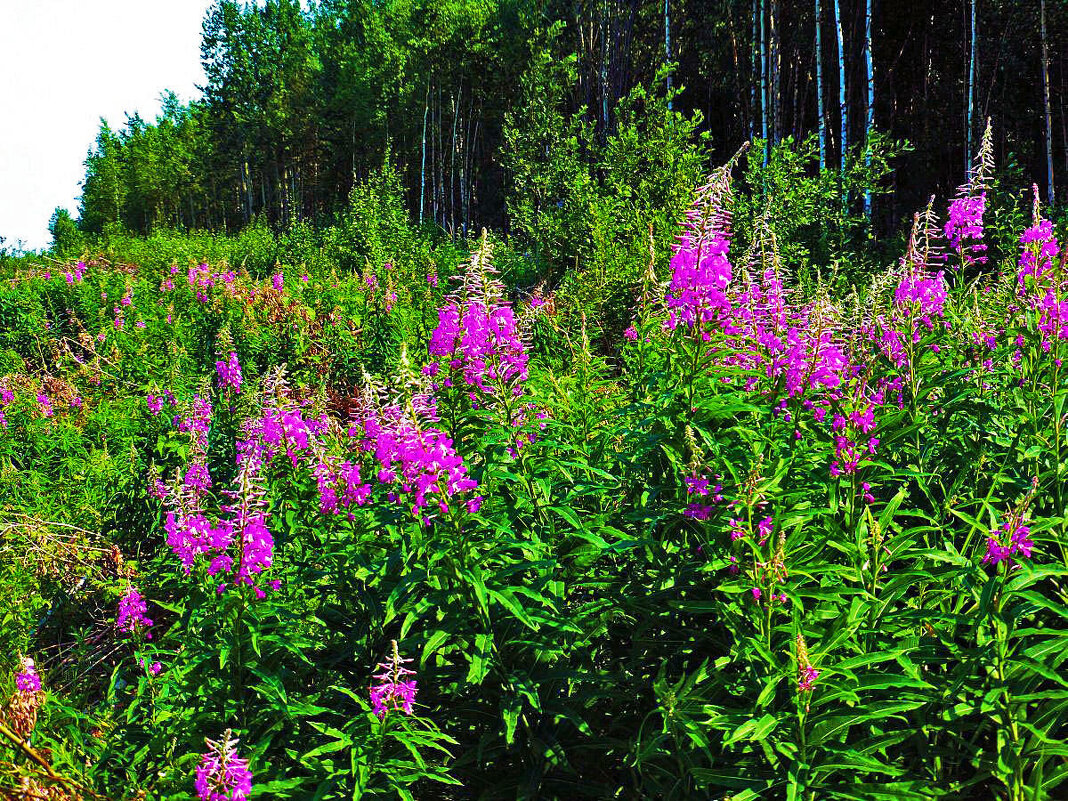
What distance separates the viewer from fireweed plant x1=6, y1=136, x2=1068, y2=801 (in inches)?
89.1

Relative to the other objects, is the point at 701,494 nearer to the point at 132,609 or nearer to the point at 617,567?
the point at 617,567

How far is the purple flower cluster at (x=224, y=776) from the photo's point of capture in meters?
2.10

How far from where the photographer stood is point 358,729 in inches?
101

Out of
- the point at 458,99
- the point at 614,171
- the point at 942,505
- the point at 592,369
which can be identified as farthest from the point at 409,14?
the point at 942,505

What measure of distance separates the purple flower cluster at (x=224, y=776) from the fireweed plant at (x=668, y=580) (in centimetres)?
1

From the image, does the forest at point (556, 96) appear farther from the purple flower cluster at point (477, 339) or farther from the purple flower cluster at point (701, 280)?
the purple flower cluster at point (477, 339)

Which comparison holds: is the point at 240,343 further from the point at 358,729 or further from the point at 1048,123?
the point at 1048,123

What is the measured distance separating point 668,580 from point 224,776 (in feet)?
5.29

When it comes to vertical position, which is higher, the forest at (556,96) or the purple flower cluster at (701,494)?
the forest at (556,96)

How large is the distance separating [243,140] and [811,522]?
159 ft

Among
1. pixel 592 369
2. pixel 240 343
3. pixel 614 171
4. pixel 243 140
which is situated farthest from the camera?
pixel 243 140

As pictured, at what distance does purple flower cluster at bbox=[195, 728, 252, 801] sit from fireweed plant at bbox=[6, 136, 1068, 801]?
0.04ft

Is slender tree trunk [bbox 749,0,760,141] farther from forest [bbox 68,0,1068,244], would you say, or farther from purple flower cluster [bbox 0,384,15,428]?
purple flower cluster [bbox 0,384,15,428]

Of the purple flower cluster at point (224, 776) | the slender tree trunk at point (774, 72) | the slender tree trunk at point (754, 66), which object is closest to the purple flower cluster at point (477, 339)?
the purple flower cluster at point (224, 776)
